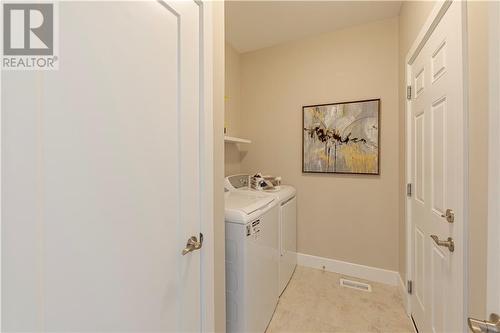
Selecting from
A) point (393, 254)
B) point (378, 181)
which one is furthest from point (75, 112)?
point (393, 254)

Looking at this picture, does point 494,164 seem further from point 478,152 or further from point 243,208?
point 243,208

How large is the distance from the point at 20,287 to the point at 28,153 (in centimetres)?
29

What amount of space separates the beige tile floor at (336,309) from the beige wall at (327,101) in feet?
1.20

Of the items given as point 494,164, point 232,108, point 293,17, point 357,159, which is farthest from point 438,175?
point 232,108

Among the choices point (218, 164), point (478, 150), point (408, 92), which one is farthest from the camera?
point (408, 92)

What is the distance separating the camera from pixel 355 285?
229 centimetres

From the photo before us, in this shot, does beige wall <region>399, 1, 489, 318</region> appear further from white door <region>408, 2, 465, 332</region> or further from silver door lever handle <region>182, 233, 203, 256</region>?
silver door lever handle <region>182, 233, 203, 256</region>

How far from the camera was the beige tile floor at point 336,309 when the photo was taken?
1.74 metres

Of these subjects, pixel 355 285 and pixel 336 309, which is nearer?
pixel 336 309

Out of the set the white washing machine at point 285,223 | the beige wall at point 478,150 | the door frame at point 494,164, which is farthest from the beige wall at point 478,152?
the white washing machine at point 285,223

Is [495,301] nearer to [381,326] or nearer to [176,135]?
[176,135]

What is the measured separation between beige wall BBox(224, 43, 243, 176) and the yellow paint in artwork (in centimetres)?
131

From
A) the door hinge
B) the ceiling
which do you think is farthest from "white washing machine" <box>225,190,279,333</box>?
the ceiling

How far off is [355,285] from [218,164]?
82.5 inches
